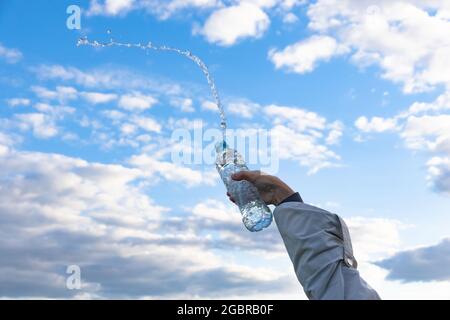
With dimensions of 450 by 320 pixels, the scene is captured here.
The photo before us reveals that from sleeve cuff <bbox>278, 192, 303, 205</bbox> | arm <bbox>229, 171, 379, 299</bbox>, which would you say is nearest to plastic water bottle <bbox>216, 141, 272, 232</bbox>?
sleeve cuff <bbox>278, 192, 303, 205</bbox>

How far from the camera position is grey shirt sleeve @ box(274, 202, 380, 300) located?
13.7ft

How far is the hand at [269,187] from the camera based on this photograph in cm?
474

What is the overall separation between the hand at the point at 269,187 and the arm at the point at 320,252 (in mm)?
246

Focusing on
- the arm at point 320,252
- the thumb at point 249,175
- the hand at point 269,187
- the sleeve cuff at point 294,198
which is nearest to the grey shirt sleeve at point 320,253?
the arm at point 320,252

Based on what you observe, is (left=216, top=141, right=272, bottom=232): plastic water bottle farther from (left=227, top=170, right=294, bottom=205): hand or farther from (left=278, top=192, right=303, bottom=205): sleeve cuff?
(left=278, top=192, right=303, bottom=205): sleeve cuff

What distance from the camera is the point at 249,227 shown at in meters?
6.49

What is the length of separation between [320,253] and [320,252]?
0.04ft

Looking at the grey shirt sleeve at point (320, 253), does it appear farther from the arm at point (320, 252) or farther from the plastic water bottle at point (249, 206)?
the plastic water bottle at point (249, 206)
